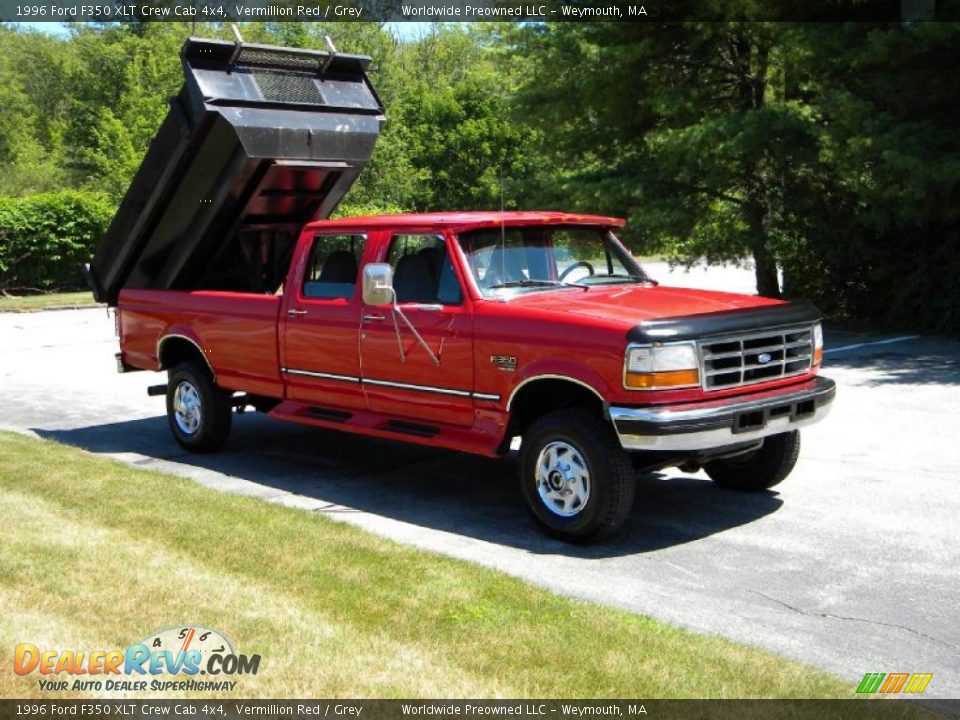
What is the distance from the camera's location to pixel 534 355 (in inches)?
271

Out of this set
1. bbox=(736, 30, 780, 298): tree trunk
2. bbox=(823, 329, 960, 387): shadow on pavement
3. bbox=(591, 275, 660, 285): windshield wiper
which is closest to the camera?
bbox=(591, 275, 660, 285): windshield wiper

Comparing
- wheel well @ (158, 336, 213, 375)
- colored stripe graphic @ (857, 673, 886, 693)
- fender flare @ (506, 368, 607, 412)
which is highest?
wheel well @ (158, 336, 213, 375)

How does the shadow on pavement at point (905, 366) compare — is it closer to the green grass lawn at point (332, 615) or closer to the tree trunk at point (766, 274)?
the tree trunk at point (766, 274)

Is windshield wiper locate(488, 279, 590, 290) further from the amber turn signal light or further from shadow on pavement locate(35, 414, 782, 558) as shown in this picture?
shadow on pavement locate(35, 414, 782, 558)

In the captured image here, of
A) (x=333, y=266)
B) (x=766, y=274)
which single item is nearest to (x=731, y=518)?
(x=333, y=266)

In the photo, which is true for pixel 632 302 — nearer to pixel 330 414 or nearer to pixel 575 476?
pixel 575 476

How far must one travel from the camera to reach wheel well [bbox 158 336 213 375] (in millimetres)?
9977

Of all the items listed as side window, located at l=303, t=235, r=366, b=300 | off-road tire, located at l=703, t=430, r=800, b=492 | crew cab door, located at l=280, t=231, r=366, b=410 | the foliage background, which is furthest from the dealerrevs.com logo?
the foliage background

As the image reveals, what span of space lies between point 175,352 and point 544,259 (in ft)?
13.4

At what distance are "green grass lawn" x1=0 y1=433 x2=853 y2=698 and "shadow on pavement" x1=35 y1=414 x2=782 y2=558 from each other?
88 cm

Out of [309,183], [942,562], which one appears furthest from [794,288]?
[942,562]

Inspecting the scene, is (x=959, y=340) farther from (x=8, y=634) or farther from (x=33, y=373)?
(x=8, y=634)

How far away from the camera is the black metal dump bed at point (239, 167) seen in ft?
29.5

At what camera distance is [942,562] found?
248 inches
